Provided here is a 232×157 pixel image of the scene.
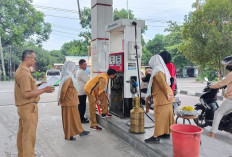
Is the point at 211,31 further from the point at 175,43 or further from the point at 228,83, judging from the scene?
the point at 175,43

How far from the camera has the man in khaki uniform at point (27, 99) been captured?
2.94 meters

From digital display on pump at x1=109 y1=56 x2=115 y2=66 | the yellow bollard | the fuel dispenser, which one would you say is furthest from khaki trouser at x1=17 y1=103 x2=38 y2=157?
digital display on pump at x1=109 y1=56 x2=115 y2=66

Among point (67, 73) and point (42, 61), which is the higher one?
point (42, 61)

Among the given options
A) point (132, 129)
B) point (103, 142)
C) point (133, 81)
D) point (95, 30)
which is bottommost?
point (103, 142)

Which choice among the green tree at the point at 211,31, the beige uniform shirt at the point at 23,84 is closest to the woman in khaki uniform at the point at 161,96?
the beige uniform shirt at the point at 23,84

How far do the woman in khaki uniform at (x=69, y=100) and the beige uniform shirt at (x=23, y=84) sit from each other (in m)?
1.08

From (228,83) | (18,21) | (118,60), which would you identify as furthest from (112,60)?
(18,21)

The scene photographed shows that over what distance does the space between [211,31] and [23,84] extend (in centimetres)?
801

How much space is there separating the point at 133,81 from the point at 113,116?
1109 mm

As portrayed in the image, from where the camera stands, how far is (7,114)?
6.82m

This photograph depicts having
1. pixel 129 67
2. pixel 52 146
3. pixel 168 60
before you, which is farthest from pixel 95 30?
pixel 52 146

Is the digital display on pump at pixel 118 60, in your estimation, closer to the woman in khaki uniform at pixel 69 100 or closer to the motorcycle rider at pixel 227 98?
the woman in khaki uniform at pixel 69 100

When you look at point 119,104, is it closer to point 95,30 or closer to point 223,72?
point 95,30

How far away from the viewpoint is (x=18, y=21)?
25.3 m
